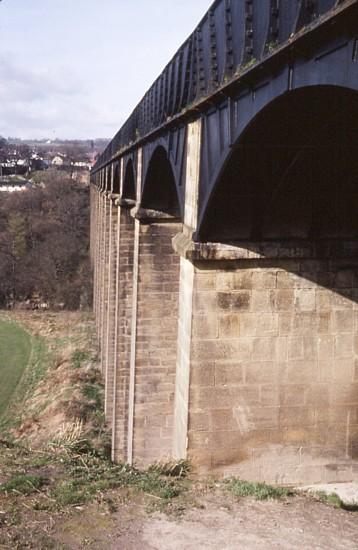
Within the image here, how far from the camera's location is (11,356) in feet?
127

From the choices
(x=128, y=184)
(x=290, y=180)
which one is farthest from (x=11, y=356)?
(x=290, y=180)

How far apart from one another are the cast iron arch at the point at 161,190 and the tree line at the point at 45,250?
37.0 metres

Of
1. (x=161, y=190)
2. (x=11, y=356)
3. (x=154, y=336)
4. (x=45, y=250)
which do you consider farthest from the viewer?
(x=45, y=250)

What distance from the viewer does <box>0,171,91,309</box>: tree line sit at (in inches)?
2114

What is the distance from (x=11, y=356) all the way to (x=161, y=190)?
91.5 ft

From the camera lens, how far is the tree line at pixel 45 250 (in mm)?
53688

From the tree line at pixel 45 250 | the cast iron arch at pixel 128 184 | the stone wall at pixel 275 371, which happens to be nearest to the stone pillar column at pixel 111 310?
the cast iron arch at pixel 128 184

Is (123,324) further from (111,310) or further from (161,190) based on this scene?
(161,190)

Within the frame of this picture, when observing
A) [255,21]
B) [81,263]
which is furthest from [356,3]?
[81,263]

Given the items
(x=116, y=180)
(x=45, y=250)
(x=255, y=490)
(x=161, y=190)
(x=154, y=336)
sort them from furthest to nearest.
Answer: (x=45, y=250), (x=116, y=180), (x=161, y=190), (x=154, y=336), (x=255, y=490)

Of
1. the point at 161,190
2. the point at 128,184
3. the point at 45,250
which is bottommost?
the point at 45,250

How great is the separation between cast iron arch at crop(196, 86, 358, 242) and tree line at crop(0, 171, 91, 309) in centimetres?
4295

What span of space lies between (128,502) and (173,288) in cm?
723

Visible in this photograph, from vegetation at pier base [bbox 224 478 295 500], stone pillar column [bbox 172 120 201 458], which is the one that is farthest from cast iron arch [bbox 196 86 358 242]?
vegetation at pier base [bbox 224 478 295 500]
